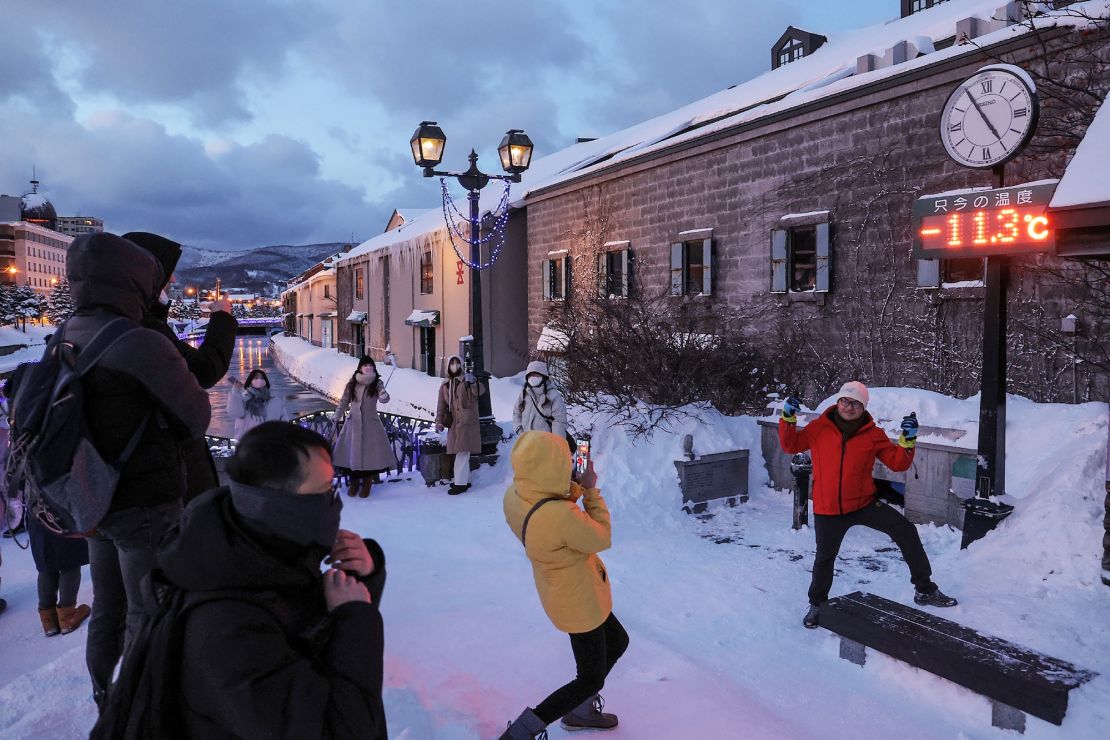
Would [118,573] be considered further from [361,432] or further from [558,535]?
[361,432]

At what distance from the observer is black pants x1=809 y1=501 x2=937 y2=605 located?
15.5 feet

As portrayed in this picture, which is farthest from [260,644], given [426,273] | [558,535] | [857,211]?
[426,273]

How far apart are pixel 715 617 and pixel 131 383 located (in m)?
3.94

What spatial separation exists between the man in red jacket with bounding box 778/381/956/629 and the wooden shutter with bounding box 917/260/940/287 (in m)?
6.17

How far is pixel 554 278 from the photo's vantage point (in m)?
19.7

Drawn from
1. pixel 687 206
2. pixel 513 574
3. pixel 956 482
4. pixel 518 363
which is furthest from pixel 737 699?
pixel 518 363

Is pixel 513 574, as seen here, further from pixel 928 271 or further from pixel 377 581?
pixel 928 271

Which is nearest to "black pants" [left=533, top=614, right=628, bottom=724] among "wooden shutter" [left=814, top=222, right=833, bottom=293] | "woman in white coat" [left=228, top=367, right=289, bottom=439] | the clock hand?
the clock hand

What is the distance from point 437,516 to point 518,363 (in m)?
13.6

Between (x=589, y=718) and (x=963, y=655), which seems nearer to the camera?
(x=589, y=718)

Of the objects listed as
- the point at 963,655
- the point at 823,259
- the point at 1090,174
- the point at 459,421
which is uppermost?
the point at 823,259

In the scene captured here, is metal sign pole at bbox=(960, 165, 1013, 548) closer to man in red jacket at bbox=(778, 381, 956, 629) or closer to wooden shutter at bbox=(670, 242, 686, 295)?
man in red jacket at bbox=(778, 381, 956, 629)

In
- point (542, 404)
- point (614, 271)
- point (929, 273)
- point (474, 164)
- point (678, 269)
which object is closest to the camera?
point (542, 404)

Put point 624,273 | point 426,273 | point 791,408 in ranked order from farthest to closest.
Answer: point 426,273 → point 624,273 → point 791,408
